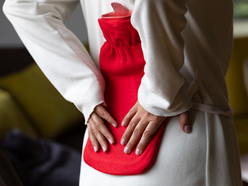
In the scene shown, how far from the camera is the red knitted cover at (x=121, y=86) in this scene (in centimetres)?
68

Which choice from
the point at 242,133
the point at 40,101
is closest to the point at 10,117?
the point at 40,101

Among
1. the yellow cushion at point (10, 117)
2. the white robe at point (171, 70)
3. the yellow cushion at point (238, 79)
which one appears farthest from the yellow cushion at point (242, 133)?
the white robe at point (171, 70)

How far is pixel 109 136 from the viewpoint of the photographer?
2.42 ft

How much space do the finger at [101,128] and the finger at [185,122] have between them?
6.7 inches

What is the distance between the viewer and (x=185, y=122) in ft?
2.14

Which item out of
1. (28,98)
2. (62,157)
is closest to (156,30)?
(62,157)

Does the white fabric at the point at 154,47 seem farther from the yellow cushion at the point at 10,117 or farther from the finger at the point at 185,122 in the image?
the yellow cushion at the point at 10,117

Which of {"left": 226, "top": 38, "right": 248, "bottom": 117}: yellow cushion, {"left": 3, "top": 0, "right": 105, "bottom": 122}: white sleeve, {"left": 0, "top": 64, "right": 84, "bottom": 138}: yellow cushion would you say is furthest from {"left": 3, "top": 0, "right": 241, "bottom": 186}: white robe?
{"left": 226, "top": 38, "right": 248, "bottom": 117}: yellow cushion

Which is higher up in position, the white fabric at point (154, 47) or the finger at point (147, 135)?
the white fabric at point (154, 47)

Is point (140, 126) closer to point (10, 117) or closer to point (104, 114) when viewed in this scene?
point (104, 114)

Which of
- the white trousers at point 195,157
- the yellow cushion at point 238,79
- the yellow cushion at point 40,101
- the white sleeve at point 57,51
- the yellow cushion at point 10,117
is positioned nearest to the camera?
the white trousers at point 195,157

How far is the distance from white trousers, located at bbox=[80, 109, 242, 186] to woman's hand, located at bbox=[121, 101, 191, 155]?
0.08 feet

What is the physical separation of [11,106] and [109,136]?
142cm

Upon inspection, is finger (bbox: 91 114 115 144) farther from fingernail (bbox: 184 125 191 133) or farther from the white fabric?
fingernail (bbox: 184 125 191 133)
